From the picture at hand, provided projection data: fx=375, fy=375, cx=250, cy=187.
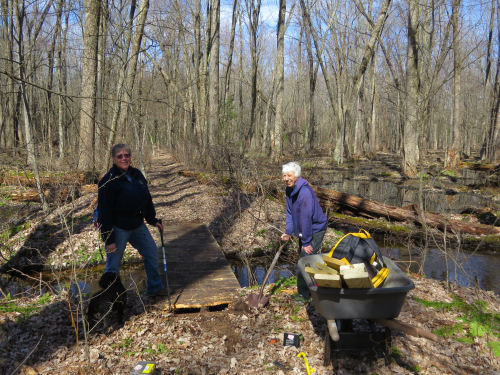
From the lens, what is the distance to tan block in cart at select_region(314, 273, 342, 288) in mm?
3299

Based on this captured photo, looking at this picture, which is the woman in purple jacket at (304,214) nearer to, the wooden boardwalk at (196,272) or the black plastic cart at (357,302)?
the wooden boardwalk at (196,272)

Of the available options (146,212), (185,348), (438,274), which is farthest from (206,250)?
(438,274)

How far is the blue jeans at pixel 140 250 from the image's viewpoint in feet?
15.7

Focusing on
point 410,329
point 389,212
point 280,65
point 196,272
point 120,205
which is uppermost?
point 280,65

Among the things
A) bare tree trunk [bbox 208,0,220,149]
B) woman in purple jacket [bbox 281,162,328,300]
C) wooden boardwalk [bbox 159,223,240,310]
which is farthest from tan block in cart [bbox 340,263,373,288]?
bare tree trunk [bbox 208,0,220,149]

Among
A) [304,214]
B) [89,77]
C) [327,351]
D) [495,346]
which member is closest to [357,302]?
[327,351]

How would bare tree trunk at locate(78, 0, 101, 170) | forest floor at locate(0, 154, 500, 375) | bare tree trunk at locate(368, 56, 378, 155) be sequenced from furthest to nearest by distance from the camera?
bare tree trunk at locate(368, 56, 378, 155), bare tree trunk at locate(78, 0, 101, 170), forest floor at locate(0, 154, 500, 375)

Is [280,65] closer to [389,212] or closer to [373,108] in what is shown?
[389,212]

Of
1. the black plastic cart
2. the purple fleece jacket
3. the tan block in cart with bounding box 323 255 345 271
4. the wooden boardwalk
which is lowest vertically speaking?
the wooden boardwalk

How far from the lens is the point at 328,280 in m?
3.31

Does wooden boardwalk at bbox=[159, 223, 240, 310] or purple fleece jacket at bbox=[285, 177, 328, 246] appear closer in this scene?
purple fleece jacket at bbox=[285, 177, 328, 246]

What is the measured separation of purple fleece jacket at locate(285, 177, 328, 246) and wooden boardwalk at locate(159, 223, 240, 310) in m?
1.46

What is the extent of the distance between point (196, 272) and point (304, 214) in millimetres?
2549

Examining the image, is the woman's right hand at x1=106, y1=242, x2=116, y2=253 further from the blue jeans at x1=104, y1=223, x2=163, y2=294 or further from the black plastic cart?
the black plastic cart
